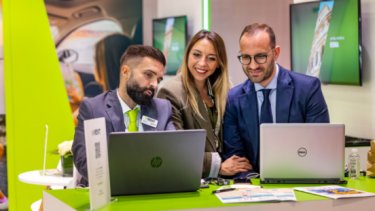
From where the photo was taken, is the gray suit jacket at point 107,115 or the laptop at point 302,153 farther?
the gray suit jacket at point 107,115

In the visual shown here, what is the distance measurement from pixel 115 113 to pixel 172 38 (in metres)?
3.35

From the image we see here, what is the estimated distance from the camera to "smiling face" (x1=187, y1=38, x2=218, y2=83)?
398 cm

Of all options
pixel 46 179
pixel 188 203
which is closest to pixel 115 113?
pixel 188 203

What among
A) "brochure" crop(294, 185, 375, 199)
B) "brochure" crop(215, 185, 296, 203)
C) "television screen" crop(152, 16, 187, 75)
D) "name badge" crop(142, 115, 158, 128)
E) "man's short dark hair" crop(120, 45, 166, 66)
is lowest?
"brochure" crop(294, 185, 375, 199)

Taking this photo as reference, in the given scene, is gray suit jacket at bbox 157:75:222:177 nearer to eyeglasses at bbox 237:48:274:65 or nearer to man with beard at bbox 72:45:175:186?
man with beard at bbox 72:45:175:186

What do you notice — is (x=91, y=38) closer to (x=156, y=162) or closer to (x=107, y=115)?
(x=107, y=115)

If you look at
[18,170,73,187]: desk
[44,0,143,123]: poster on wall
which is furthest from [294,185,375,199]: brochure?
[44,0,143,123]: poster on wall

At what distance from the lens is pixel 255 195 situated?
2.89 metres

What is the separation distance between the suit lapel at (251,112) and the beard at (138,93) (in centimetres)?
58

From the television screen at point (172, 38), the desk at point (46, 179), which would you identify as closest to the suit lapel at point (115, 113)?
the desk at point (46, 179)

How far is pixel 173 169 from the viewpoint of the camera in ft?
9.61

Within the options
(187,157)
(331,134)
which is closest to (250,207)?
(187,157)

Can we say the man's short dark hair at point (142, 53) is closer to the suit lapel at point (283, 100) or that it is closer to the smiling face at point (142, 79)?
the smiling face at point (142, 79)

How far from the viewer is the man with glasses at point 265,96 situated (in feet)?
12.3
